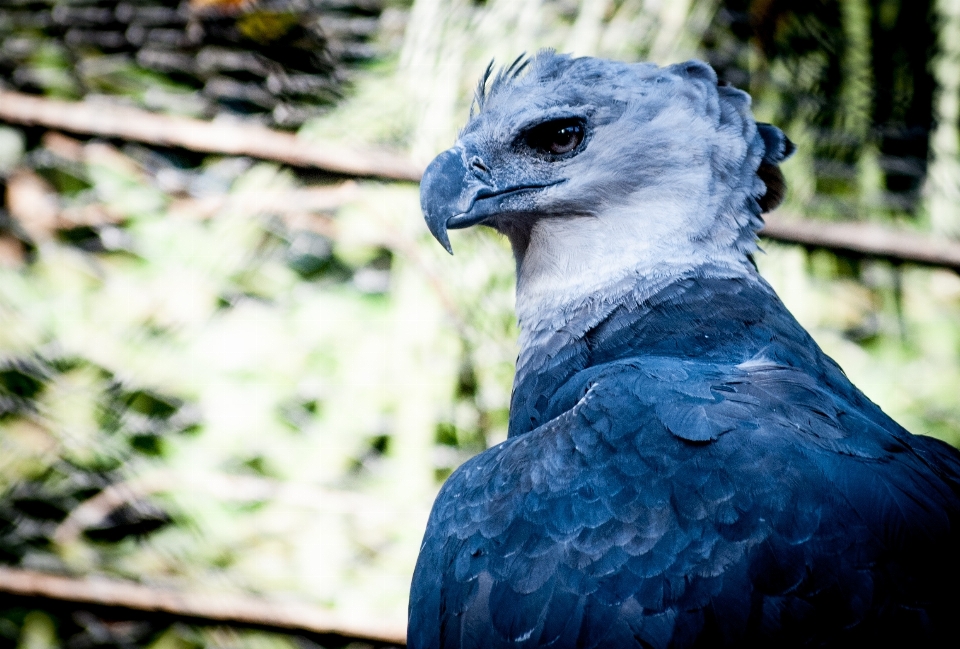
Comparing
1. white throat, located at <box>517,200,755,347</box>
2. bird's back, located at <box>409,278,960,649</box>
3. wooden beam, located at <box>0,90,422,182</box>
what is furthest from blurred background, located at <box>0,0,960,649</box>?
bird's back, located at <box>409,278,960,649</box>

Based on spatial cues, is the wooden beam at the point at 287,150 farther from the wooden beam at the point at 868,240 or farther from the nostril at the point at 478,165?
the nostril at the point at 478,165

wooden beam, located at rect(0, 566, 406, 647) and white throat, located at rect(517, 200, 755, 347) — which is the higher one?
white throat, located at rect(517, 200, 755, 347)

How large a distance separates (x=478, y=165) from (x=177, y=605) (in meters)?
1.17

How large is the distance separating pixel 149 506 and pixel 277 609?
362 millimetres

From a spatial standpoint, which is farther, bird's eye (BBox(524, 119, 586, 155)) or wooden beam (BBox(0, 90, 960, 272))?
wooden beam (BBox(0, 90, 960, 272))

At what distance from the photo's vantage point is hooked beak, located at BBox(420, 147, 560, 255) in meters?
0.90

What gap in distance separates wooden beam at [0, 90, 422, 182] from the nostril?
0.67m

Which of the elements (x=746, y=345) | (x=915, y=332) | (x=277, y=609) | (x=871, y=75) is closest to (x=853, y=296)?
(x=915, y=332)

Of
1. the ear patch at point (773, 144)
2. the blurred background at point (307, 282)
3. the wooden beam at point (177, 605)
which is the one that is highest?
the ear patch at point (773, 144)

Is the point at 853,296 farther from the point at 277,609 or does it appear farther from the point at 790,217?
the point at 277,609

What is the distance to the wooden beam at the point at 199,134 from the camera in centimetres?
157

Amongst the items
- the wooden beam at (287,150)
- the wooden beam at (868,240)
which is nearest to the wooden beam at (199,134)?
the wooden beam at (287,150)

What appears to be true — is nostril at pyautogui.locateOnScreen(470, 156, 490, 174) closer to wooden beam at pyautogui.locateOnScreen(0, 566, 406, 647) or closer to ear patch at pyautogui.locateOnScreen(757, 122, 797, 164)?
ear patch at pyautogui.locateOnScreen(757, 122, 797, 164)

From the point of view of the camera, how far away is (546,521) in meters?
0.64
